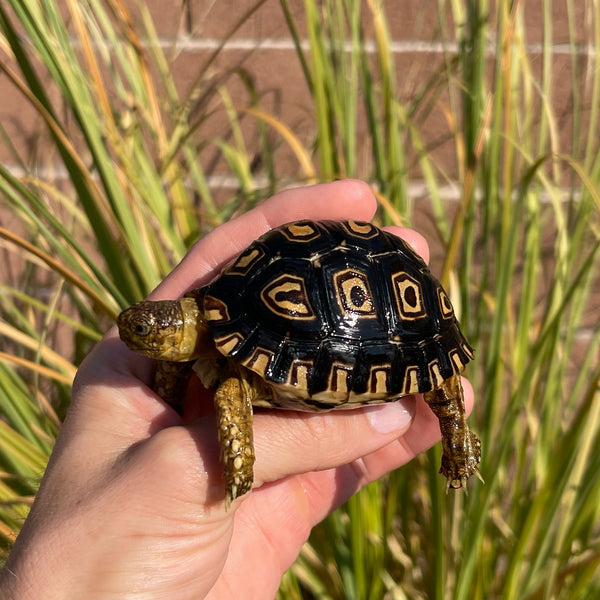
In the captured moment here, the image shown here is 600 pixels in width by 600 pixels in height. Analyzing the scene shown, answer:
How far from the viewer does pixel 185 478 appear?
639 mm

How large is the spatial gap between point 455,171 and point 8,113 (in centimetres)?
118

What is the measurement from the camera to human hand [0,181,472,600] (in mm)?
606

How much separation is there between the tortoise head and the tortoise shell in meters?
0.03

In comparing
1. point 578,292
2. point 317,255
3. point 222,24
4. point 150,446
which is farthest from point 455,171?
point 150,446

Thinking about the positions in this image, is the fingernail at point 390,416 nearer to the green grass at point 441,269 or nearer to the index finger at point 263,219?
the green grass at point 441,269

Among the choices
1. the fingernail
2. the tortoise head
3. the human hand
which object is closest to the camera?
the human hand

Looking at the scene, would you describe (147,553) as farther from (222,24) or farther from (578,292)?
(222,24)

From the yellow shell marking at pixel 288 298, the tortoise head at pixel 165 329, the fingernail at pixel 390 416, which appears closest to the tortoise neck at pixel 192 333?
the tortoise head at pixel 165 329

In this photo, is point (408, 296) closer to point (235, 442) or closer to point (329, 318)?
point (329, 318)

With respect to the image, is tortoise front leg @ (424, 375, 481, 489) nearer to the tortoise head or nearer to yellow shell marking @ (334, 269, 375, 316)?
yellow shell marking @ (334, 269, 375, 316)

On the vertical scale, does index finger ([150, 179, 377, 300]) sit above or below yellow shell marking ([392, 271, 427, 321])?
above

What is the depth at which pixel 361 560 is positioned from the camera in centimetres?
92

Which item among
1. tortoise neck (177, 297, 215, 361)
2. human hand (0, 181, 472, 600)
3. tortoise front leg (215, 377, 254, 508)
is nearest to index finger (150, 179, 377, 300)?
human hand (0, 181, 472, 600)

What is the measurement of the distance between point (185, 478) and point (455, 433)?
1.36ft
